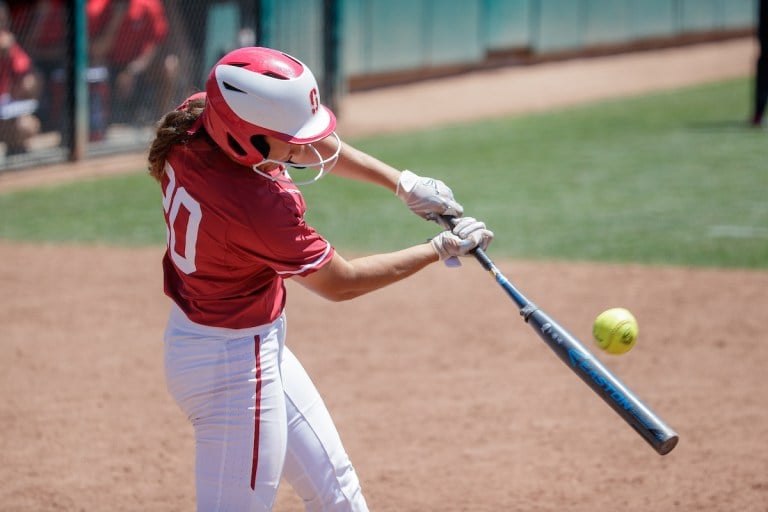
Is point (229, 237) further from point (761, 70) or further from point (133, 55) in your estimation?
point (761, 70)

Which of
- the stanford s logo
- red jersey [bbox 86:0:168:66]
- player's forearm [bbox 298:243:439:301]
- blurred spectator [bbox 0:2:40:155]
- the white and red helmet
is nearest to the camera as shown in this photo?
the white and red helmet

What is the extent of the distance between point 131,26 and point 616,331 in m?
10.4

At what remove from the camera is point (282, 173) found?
3.54 metres

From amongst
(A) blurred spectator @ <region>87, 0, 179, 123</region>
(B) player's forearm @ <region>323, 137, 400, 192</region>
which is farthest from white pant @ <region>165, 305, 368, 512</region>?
(A) blurred spectator @ <region>87, 0, 179, 123</region>

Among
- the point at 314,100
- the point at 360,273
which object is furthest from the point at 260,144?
the point at 360,273

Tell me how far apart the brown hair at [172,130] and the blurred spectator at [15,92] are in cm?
913

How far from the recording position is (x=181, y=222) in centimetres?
333

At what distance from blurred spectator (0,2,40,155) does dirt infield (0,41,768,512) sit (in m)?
3.36

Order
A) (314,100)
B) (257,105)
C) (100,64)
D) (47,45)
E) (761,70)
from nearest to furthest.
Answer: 1. (257,105)
2. (314,100)
3. (47,45)
4. (100,64)
5. (761,70)

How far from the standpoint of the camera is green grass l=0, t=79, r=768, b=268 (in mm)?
9711

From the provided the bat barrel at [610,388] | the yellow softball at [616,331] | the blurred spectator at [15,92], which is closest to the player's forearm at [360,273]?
the bat barrel at [610,388]

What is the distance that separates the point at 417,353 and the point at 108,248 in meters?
3.82

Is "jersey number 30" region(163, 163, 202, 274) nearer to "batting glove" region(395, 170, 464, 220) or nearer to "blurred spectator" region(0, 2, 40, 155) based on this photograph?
"batting glove" region(395, 170, 464, 220)

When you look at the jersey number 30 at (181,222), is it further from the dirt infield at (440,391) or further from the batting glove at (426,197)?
the dirt infield at (440,391)
